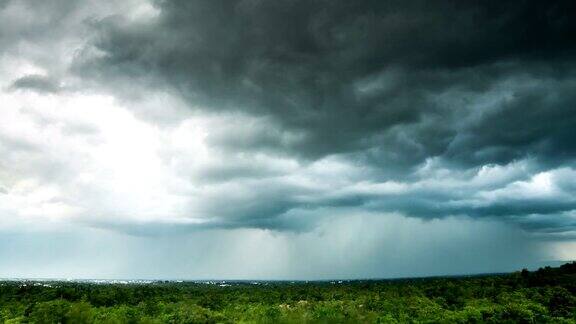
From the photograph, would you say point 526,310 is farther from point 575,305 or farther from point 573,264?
Answer: point 573,264

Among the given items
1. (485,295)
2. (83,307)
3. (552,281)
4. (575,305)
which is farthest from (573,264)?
(83,307)

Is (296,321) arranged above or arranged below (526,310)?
above

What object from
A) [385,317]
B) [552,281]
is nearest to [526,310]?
[385,317]

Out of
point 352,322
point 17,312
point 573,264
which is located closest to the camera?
point 352,322

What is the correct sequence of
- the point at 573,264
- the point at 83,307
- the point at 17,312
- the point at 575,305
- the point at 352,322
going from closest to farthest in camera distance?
1. the point at 352,322
2. the point at 83,307
3. the point at 575,305
4. the point at 17,312
5. the point at 573,264

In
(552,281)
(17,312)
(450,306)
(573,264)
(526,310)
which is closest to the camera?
(526,310)

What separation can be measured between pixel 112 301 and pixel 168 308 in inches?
1492

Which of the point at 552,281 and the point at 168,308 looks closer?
the point at 168,308

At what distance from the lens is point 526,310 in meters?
49.3

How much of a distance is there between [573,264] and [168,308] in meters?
108

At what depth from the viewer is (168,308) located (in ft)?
219

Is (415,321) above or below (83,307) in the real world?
below

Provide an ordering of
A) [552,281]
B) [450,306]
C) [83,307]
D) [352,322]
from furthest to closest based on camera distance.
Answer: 1. [552,281]
2. [450,306]
3. [83,307]
4. [352,322]

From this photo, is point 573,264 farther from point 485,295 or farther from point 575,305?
point 575,305
